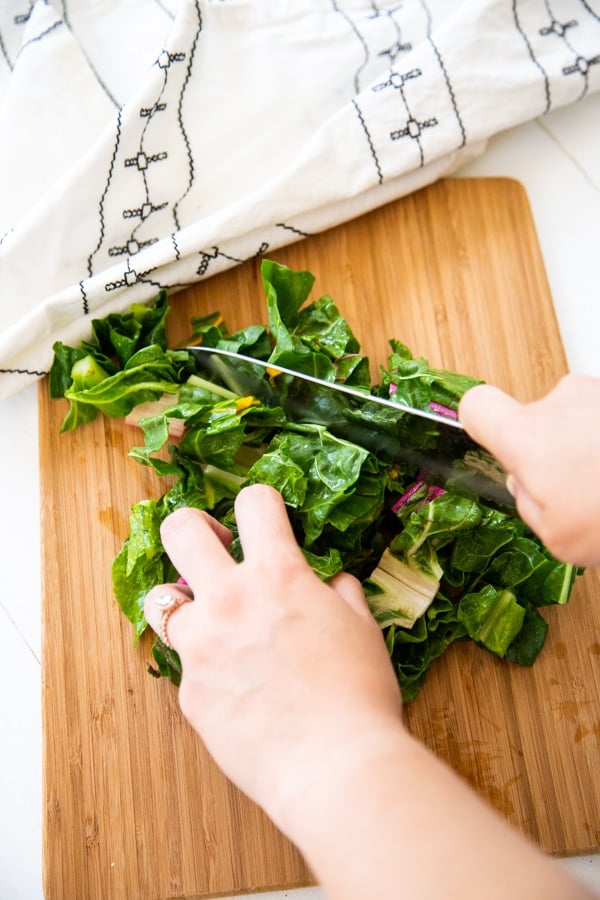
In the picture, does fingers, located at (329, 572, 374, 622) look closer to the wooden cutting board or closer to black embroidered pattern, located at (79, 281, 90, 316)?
the wooden cutting board

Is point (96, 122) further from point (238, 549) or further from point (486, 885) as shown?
point (486, 885)

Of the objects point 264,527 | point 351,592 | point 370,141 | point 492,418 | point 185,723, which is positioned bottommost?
point 185,723

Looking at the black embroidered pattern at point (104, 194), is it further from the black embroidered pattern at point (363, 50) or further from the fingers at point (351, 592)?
the fingers at point (351, 592)

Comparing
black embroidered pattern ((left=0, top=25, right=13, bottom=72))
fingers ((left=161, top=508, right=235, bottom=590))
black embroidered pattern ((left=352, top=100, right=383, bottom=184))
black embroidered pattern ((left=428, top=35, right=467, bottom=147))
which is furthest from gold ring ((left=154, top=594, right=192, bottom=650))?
black embroidered pattern ((left=0, top=25, right=13, bottom=72))

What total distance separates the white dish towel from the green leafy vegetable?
7.5 inches

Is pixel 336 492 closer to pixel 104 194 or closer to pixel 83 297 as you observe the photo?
pixel 83 297

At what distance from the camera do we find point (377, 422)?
159 centimetres

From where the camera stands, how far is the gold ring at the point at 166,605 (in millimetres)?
1364

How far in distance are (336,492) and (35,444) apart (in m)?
0.86

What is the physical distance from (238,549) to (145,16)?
145cm

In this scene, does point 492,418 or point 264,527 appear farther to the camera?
point 264,527

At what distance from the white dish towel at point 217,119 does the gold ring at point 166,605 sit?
0.76 meters

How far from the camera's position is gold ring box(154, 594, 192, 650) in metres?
1.36

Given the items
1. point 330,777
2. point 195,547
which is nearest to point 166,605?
point 195,547
